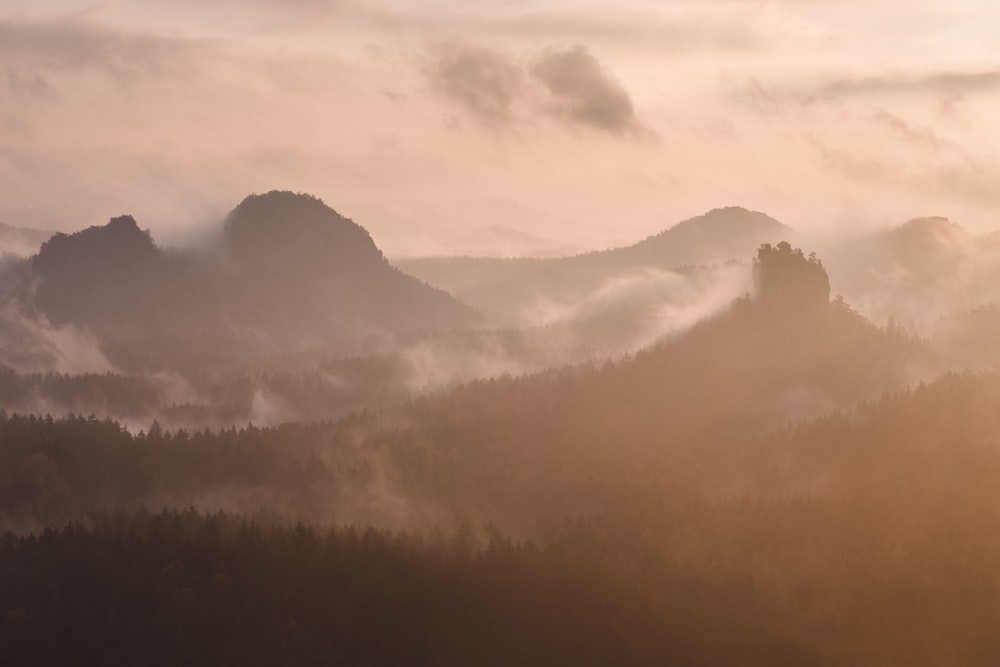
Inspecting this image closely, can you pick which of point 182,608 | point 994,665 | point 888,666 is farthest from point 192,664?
point 994,665

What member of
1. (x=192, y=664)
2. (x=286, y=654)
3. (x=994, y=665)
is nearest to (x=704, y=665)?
(x=994, y=665)

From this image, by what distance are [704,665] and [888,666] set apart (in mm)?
26105

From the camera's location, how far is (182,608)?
656 ft

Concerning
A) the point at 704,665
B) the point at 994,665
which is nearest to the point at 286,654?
the point at 704,665

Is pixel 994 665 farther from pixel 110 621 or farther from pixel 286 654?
pixel 110 621

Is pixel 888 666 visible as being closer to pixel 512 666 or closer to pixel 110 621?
pixel 512 666

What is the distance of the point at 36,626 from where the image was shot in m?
194

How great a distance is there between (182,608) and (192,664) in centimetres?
1136

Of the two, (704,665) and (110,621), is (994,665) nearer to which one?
(704,665)

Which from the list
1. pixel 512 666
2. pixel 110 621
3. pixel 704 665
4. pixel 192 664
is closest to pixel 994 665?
pixel 704 665

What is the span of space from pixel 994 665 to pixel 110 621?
124971 millimetres

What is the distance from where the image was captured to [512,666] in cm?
19988

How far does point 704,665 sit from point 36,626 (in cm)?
9387

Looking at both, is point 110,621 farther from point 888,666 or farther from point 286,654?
point 888,666
